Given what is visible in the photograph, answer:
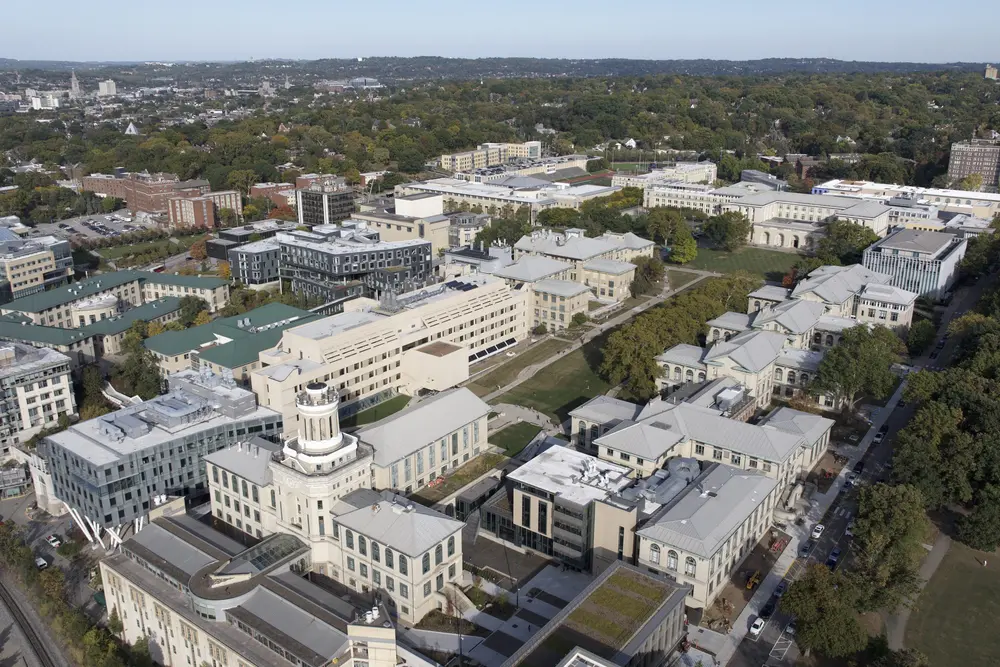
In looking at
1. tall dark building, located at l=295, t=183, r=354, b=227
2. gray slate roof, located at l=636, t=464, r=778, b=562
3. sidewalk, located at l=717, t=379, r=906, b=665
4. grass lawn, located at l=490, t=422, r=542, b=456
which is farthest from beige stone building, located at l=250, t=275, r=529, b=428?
tall dark building, located at l=295, t=183, r=354, b=227

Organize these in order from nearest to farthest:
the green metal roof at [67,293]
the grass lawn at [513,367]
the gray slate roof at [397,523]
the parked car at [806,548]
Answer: the gray slate roof at [397,523] → the parked car at [806,548] → the grass lawn at [513,367] → the green metal roof at [67,293]

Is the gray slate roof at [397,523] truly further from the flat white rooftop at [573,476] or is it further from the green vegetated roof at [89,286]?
the green vegetated roof at [89,286]

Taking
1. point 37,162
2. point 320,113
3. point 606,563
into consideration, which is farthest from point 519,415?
point 320,113

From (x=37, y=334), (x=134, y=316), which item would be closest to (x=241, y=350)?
(x=37, y=334)

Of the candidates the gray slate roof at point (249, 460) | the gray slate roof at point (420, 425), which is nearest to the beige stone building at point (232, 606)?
the gray slate roof at point (249, 460)

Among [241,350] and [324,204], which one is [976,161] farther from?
[241,350]
